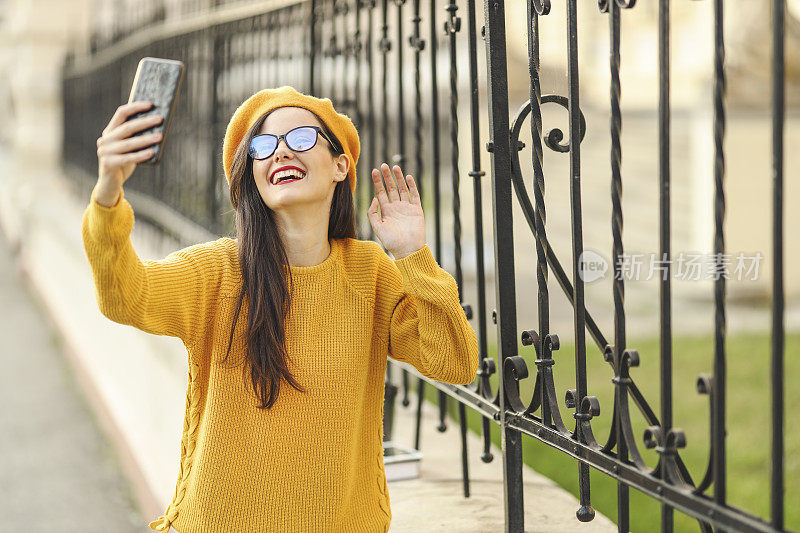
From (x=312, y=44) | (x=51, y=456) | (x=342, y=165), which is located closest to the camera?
(x=342, y=165)

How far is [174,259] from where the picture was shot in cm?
208

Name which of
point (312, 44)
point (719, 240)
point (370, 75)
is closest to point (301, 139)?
point (719, 240)

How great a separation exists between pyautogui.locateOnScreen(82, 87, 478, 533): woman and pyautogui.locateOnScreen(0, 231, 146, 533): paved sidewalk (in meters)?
2.81

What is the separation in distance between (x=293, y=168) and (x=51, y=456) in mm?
4281

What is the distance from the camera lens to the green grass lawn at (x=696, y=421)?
4.43 meters

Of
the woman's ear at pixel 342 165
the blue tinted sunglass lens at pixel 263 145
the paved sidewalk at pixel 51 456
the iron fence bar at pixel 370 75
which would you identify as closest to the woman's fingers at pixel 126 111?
the blue tinted sunglass lens at pixel 263 145

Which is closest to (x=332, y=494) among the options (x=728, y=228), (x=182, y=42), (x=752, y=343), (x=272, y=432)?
(x=272, y=432)

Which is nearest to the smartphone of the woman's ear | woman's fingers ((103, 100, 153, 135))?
woman's fingers ((103, 100, 153, 135))

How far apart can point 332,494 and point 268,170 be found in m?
0.70

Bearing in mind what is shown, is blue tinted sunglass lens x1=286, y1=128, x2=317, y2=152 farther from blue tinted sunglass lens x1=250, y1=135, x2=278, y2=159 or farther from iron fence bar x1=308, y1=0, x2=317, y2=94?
iron fence bar x1=308, y1=0, x2=317, y2=94

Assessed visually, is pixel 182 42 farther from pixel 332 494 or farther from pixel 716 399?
pixel 716 399

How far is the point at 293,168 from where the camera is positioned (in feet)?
6.89

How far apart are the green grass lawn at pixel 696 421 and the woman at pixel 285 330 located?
3.17ft

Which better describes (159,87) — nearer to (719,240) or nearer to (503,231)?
(503,231)
